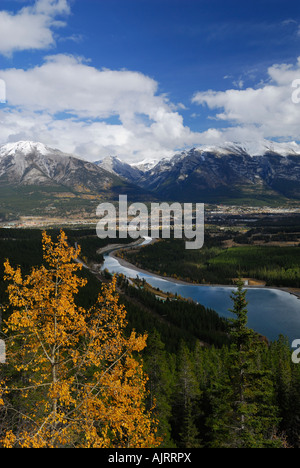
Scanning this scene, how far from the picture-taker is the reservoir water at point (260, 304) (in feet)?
292

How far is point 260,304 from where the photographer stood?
11294cm

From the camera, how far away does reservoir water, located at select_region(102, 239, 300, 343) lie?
292ft

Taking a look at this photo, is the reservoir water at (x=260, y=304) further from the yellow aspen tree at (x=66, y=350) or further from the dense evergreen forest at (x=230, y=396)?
the yellow aspen tree at (x=66, y=350)

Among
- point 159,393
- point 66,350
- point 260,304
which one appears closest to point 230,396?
point 159,393

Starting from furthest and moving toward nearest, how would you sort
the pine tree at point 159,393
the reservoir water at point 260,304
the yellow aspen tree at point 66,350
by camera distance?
the reservoir water at point 260,304
the pine tree at point 159,393
the yellow aspen tree at point 66,350

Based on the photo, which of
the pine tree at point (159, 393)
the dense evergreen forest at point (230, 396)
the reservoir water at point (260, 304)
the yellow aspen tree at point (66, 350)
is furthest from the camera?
the reservoir water at point (260, 304)

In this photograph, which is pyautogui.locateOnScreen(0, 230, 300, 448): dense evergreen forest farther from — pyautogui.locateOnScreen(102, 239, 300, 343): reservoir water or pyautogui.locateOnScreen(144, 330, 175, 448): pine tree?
pyautogui.locateOnScreen(102, 239, 300, 343): reservoir water

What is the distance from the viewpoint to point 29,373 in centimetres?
2711

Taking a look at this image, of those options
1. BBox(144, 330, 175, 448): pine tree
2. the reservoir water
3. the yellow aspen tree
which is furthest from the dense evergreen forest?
the reservoir water

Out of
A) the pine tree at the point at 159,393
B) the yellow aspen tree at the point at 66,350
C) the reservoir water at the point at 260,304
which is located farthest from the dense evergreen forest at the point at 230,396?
the reservoir water at the point at 260,304

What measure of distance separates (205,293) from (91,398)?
127242 mm

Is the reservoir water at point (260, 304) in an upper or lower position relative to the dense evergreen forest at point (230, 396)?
lower

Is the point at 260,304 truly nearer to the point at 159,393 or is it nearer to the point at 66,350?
the point at 159,393

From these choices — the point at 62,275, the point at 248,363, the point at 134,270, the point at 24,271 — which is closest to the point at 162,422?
the point at 248,363
